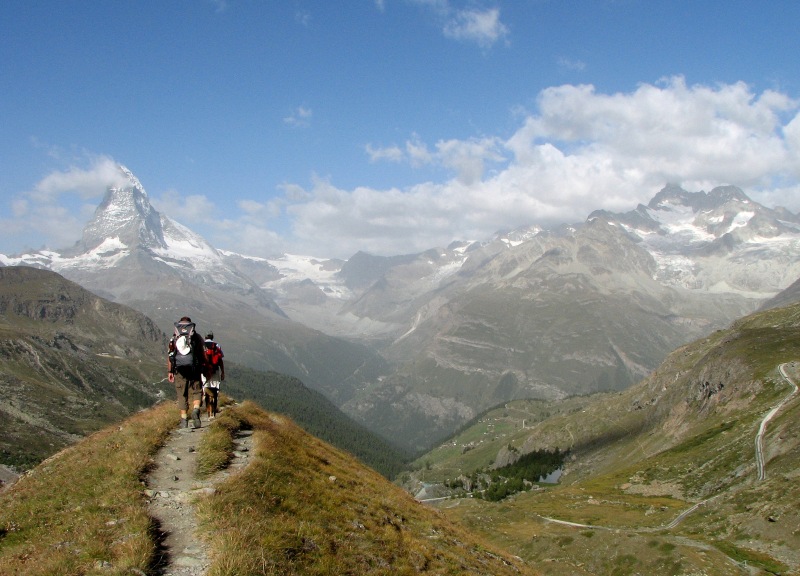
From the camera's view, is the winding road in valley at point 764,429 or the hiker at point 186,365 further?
the winding road in valley at point 764,429

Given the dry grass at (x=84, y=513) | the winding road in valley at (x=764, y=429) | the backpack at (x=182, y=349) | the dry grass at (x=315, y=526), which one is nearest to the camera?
the dry grass at (x=84, y=513)

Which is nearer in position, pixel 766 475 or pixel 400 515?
pixel 400 515

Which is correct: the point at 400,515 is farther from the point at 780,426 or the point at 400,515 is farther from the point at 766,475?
the point at 780,426

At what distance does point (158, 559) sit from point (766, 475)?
3749 inches

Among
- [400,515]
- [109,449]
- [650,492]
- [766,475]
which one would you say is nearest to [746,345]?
[650,492]

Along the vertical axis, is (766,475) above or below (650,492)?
above

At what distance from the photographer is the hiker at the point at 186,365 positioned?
2677cm

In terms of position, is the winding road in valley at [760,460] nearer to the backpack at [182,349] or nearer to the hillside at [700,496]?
the hillside at [700,496]

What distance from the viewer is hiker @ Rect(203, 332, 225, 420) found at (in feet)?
98.9

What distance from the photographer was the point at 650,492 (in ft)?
377

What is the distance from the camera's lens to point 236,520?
16.8m

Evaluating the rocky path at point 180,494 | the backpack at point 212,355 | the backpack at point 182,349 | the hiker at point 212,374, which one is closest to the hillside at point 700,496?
the hiker at point 212,374

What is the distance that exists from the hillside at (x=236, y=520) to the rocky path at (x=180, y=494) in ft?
1.09

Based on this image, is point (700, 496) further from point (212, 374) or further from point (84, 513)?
point (84, 513)
